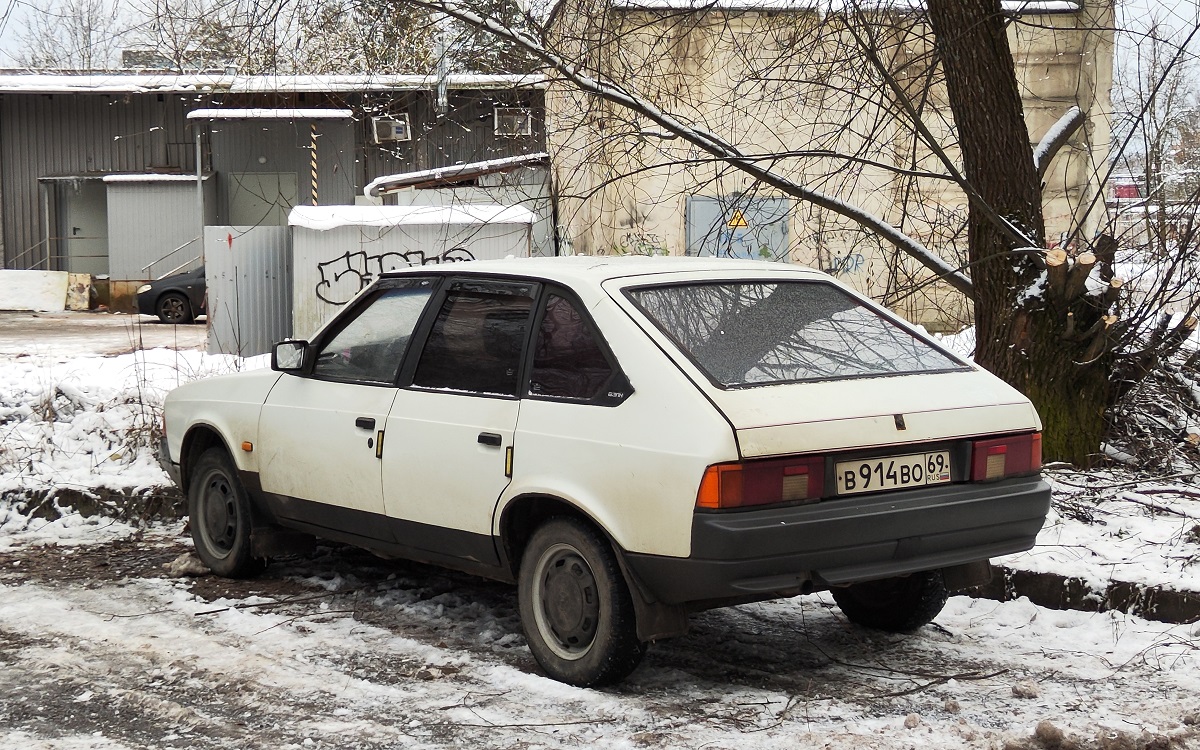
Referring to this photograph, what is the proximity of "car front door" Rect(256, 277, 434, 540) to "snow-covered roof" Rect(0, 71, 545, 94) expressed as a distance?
3601 mm

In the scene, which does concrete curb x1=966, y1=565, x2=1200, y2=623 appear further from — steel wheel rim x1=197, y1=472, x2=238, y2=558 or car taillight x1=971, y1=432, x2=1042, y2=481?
steel wheel rim x1=197, y1=472, x2=238, y2=558

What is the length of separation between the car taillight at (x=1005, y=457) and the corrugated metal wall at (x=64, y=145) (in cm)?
2682

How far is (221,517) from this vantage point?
614 cm

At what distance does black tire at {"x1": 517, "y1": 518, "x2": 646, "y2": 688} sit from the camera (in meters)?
4.23

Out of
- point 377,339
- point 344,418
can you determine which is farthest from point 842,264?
point 344,418

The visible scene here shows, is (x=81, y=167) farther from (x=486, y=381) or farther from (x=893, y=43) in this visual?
(x=486, y=381)

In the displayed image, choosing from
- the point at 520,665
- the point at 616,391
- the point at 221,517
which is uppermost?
the point at 616,391

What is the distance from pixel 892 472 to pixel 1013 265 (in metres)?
3.66

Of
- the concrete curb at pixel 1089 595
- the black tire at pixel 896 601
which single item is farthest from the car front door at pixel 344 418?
the concrete curb at pixel 1089 595

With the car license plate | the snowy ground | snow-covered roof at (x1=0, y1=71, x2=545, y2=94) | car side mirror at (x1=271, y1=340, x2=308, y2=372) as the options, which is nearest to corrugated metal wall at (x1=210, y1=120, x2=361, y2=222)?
snow-covered roof at (x1=0, y1=71, x2=545, y2=94)

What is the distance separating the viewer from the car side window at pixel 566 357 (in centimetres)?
438

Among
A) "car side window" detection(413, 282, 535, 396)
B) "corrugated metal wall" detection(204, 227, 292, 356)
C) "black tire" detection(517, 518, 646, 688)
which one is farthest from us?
"corrugated metal wall" detection(204, 227, 292, 356)

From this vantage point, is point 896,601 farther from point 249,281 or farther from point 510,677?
point 249,281

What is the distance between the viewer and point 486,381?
4.79 meters
